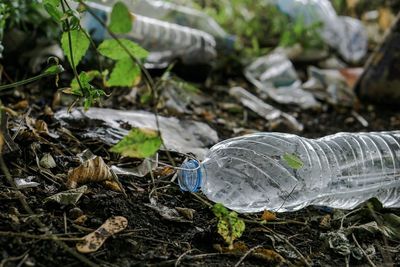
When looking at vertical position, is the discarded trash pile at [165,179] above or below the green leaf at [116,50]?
below

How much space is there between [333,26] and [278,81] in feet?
3.45

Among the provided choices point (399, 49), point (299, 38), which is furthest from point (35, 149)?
point (299, 38)

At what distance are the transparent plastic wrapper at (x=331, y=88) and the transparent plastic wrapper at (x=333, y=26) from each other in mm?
860

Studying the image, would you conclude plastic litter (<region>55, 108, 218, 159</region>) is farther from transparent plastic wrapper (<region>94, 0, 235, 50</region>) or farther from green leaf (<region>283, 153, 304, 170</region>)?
transparent plastic wrapper (<region>94, 0, 235, 50</region>)

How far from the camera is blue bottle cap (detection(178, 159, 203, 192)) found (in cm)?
147

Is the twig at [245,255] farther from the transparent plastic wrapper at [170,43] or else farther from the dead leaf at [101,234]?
the transparent plastic wrapper at [170,43]

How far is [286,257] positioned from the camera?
1.38 meters

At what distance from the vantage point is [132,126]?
2.06 meters

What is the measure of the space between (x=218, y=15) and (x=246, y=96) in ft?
5.19

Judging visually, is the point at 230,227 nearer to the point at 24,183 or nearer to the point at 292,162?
the point at 292,162

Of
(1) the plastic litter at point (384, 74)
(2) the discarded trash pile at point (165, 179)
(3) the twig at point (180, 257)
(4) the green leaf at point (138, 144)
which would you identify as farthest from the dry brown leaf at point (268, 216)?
(1) the plastic litter at point (384, 74)

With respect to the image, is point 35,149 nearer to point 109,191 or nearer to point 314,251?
point 109,191

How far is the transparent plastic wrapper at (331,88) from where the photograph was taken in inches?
132

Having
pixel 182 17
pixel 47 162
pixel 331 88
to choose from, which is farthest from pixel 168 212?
pixel 182 17
